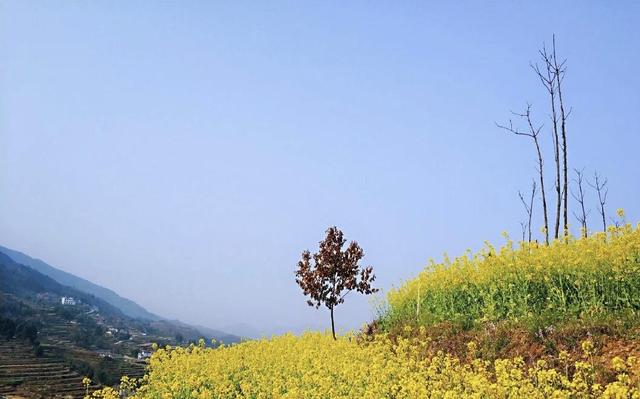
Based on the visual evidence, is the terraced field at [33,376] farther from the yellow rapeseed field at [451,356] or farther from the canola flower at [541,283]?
the canola flower at [541,283]

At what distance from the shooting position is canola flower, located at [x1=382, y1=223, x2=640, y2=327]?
12.3 m

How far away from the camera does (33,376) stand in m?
75.8

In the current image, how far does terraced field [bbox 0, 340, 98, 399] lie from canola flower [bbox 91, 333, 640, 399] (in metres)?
46.6

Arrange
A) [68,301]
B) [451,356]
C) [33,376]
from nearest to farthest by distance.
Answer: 1. [451,356]
2. [33,376]
3. [68,301]

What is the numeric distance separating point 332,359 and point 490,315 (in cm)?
368

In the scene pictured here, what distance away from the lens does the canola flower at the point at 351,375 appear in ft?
29.5

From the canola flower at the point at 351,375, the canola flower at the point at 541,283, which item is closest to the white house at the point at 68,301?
the canola flower at the point at 351,375

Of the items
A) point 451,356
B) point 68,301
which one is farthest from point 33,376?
point 68,301

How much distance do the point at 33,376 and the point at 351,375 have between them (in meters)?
76.4

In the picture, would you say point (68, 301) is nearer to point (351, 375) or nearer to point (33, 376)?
point (33, 376)

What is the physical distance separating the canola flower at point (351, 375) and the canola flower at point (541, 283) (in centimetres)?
160

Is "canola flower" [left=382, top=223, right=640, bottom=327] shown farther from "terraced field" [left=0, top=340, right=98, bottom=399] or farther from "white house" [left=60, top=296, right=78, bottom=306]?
"white house" [left=60, top=296, right=78, bottom=306]

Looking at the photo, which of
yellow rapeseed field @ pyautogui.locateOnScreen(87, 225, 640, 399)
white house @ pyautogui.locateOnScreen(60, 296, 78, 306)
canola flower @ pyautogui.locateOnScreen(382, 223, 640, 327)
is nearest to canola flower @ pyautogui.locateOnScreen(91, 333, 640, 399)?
yellow rapeseed field @ pyautogui.locateOnScreen(87, 225, 640, 399)

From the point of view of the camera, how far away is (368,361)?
13914 millimetres
